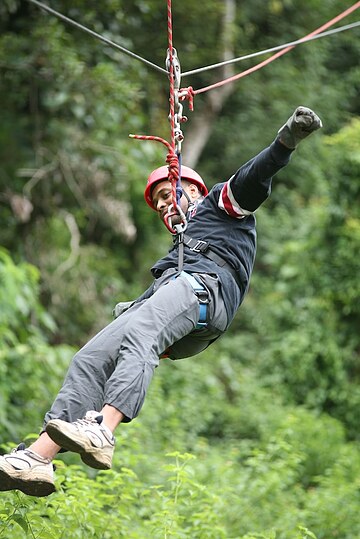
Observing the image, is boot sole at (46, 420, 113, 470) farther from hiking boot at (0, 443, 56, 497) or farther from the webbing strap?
the webbing strap

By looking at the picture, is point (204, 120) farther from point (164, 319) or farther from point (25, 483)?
point (25, 483)

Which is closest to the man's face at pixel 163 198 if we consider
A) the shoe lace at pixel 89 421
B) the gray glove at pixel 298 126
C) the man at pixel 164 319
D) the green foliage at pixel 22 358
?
the man at pixel 164 319

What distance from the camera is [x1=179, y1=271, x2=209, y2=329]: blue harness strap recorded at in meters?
3.46

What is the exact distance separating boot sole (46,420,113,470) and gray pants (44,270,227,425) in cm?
19

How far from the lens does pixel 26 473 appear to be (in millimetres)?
3041

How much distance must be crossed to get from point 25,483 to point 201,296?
3.07 ft

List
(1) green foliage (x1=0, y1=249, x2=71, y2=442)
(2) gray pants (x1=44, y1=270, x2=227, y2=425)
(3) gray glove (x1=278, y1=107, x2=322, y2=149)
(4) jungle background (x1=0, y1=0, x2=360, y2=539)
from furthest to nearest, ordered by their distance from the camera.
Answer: (1) green foliage (x1=0, y1=249, x2=71, y2=442) → (4) jungle background (x1=0, y1=0, x2=360, y2=539) → (3) gray glove (x1=278, y1=107, x2=322, y2=149) → (2) gray pants (x1=44, y1=270, x2=227, y2=425)

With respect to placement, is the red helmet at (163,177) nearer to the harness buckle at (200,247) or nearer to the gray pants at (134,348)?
the harness buckle at (200,247)

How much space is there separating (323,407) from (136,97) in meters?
3.99

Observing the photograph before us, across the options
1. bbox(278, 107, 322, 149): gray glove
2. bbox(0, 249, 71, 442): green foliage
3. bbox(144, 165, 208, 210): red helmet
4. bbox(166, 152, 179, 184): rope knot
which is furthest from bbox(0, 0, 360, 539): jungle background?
bbox(278, 107, 322, 149): gray glove

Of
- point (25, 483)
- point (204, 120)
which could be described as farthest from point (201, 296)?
point (204, 120)

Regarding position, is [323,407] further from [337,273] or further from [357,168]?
[357,168]

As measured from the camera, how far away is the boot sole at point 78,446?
9.50 ft

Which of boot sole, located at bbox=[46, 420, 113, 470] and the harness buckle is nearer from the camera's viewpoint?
boot sole, located at bbox=[46, 420, 113, 470]
